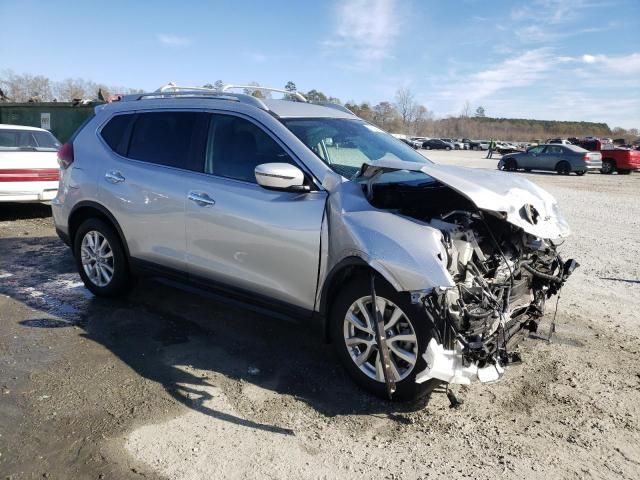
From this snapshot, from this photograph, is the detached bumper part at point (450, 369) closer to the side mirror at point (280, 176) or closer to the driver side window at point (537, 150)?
the side mirror at point (280, 176)

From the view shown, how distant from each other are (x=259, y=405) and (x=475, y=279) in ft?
5.20

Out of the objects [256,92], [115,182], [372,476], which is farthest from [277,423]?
[256,92]

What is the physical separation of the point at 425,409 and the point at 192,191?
2.38 metres

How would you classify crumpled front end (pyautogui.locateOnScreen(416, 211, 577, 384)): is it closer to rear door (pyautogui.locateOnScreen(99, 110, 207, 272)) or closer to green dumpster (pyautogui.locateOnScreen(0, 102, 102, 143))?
rear door (pyautogui.locateOnScreen(99, 110, 207, 272))

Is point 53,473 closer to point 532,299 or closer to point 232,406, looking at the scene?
point 232,406

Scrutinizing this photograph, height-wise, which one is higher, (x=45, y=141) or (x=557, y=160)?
(x=45, y=141)

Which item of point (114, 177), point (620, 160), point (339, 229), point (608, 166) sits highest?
point (620, 160)

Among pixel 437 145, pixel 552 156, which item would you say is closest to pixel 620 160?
pixel 552 156

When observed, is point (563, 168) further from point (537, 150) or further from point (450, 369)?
point (450, 369)

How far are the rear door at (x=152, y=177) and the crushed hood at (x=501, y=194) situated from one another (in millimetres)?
1562

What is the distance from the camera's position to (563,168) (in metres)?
25.2

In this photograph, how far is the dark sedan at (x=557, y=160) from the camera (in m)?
24.5

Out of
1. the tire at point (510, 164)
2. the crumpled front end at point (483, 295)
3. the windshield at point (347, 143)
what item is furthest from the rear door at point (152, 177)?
the tire at point (510, 164)

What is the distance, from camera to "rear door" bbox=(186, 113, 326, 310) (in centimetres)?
353
